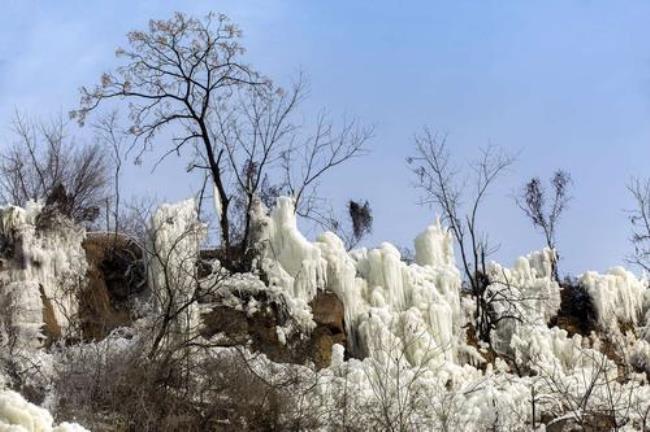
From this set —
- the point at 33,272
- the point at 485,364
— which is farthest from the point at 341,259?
the point at 33,272

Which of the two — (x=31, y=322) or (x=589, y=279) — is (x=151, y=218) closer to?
(x=31, y=322)

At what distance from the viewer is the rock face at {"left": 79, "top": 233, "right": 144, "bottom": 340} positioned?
710 inches

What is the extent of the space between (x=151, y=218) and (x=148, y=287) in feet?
4.61

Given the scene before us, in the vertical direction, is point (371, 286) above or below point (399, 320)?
above

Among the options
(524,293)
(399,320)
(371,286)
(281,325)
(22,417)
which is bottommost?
(22,417)

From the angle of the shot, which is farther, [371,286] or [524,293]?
[524,293]

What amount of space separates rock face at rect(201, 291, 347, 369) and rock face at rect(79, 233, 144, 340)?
6.47ft

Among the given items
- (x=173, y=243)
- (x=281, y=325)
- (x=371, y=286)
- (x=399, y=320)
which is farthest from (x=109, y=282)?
(x=399, y=320)

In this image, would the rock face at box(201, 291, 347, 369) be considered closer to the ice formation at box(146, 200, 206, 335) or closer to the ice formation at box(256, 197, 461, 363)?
the ice formation at box(256, 197, 461, 363)

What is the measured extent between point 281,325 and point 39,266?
15.6ft

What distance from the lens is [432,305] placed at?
19125 mm

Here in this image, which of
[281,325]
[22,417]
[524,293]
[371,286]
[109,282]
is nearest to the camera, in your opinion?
[22,417]

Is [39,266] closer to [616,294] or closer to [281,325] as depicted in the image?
[281,325]

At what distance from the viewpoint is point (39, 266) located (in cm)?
1830
